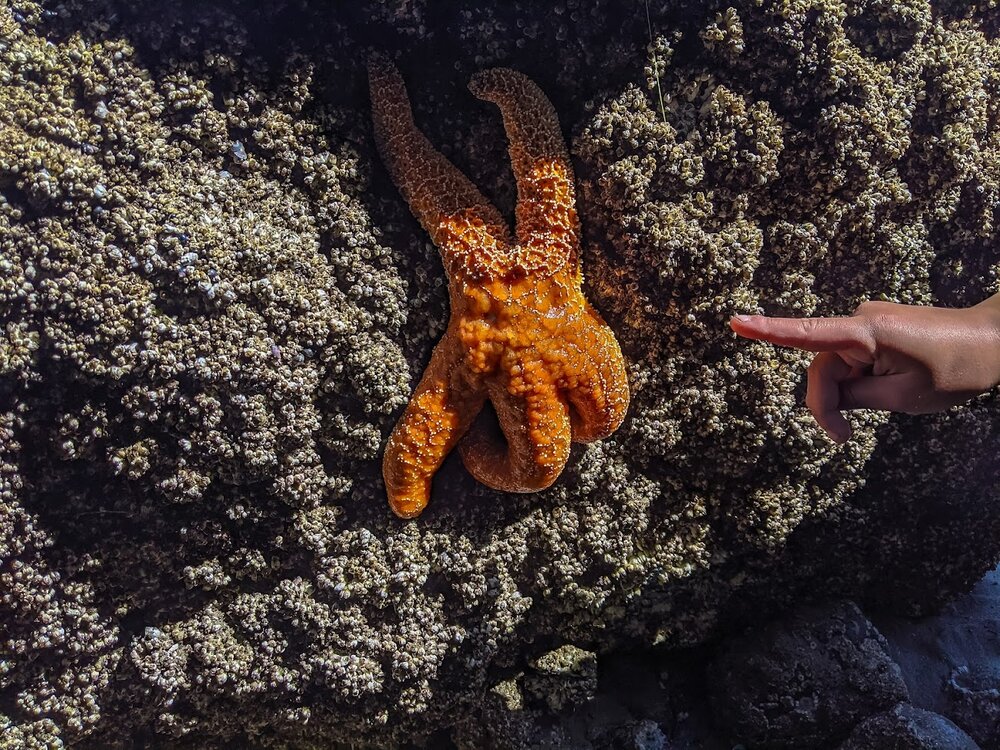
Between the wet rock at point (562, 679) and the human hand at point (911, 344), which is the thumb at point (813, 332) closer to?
the human hand at point (911, 344)

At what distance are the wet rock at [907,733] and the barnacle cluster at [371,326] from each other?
94 cm

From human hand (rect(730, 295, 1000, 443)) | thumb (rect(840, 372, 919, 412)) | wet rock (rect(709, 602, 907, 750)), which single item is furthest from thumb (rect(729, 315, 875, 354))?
wet rock (rect(709, 602, 907, 750))

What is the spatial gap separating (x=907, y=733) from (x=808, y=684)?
0.50 meters

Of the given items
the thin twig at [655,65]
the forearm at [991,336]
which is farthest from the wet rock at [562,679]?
the thin twig at [655,65]

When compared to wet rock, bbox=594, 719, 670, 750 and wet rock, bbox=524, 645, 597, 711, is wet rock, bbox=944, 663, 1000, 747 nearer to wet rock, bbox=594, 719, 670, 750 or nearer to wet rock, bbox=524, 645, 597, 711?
wet rock, bbox=594, 719, 670, 750

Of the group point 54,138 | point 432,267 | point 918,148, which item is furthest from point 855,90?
point 54,138

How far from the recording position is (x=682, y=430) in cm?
392

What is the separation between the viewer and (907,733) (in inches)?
153

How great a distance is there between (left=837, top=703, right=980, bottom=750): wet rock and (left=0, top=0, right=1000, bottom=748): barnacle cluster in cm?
94

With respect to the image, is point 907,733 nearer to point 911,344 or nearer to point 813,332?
point 911,344

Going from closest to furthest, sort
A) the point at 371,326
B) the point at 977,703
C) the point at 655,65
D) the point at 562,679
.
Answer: the point at 655,65 < the point at 371,326 < the point at 562,679 < the point at 977,703

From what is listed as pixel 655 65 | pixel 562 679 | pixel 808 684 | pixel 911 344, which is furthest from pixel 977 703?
pixel 655 65

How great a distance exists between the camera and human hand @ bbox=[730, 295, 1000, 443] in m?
2.81

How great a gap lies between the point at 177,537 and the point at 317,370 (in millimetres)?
1080
